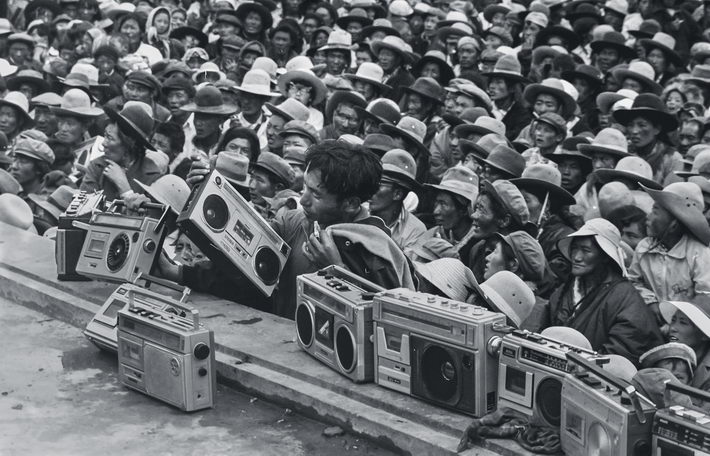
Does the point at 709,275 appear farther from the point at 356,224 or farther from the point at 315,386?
the point at 315,386

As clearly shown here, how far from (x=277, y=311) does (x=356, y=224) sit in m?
1.00

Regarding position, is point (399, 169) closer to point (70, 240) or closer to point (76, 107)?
point (70, 240)

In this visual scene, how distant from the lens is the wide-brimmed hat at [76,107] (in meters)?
11.3

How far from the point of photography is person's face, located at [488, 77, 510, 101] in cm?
1119

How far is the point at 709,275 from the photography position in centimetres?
645

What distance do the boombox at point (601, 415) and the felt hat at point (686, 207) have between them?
112 inches

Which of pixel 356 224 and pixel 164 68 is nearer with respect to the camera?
pixel 356 224

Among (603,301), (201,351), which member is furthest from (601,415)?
(603,301)

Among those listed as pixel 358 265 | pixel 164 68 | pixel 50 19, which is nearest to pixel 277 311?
pixel 358 265

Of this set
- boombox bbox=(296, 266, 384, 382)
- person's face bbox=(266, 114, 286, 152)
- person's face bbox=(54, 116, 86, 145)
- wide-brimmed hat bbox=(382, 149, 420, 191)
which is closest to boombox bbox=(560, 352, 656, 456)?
boombox bbox=(296, 266, 384, 382)

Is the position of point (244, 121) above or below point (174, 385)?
above

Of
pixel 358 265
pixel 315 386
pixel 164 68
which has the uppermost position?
pixel 164 68

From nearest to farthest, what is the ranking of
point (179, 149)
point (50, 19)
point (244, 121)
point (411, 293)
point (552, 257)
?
point (411, 293)
point (552, 257)
point (179, 149)
point (244, 121)
point (50, 19)

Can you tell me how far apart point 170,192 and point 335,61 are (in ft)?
21.7
